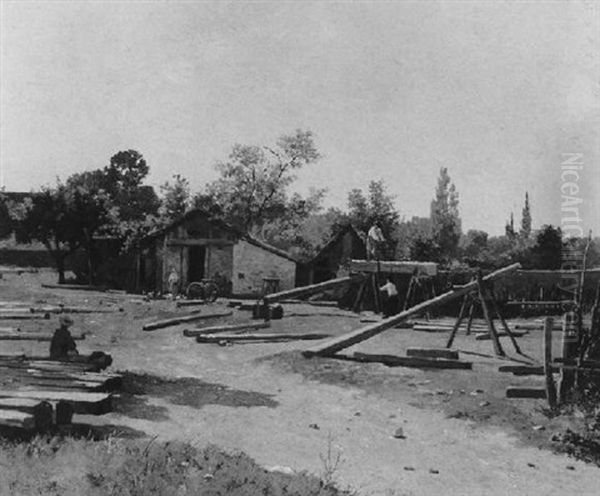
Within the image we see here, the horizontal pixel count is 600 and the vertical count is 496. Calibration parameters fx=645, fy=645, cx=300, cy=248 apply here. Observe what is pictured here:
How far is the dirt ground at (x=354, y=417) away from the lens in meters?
6.67

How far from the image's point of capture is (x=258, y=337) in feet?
53.6

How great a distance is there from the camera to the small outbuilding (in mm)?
32062

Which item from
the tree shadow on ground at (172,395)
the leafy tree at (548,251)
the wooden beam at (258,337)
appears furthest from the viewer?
the leafy tree at (548,251)

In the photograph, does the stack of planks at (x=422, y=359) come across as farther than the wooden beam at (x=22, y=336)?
No

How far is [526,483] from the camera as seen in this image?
21.2 feet

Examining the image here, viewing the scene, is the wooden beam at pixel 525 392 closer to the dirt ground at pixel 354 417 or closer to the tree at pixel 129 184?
the dirt ground at pixel 354 417

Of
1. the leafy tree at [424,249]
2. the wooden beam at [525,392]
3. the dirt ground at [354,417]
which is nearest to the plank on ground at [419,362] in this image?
the dirt ground at [354,417]

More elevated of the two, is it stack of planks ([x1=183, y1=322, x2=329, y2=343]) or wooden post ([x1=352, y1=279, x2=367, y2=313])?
wooden post ([x1=352, y1=279, x2=367, y2=313])

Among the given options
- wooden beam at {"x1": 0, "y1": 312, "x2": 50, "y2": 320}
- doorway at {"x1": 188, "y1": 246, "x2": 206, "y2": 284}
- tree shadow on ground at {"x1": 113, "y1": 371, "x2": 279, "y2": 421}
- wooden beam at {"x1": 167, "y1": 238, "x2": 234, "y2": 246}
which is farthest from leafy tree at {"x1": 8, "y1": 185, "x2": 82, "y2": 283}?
tree shadow on ground at {"x1": 113, "y1": 371, "x2": 279, "y2": 421}

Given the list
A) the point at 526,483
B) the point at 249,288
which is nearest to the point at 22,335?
the point at 526,483

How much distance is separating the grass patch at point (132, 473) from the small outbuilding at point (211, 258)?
25.1 metres

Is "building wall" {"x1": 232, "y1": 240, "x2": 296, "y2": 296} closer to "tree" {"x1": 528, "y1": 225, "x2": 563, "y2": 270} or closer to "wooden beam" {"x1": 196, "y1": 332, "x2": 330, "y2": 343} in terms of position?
"tree" {"x1": 528, "y1": 225, "x2": 563, "y2": 270}

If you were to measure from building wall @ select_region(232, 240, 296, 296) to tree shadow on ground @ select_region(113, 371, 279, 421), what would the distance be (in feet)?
68.3

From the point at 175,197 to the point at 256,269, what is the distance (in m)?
27.3
